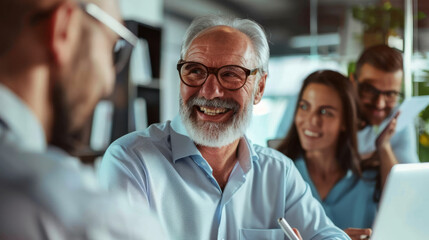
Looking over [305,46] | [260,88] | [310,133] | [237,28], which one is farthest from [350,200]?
[237,28]

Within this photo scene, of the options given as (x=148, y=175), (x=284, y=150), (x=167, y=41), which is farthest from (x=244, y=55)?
(x=167, y=41)

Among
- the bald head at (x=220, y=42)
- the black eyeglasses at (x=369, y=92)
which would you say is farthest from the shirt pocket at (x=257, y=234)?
the black eyeglasses at (x=369, y=92)

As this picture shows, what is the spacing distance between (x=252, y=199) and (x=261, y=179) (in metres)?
0.08

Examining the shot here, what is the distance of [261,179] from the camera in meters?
A: 1.77

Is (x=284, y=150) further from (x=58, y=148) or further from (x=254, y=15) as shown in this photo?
(x=58, y=148)

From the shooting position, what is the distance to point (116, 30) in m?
0.90

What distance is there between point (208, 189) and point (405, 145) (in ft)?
4.97

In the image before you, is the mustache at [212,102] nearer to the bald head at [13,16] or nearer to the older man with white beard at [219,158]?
the older man with white beard at [219,158]

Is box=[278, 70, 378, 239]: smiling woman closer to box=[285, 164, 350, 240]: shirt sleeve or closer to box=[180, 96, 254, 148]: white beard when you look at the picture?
box=[285, 164, 350, 240]: shirt sleeve

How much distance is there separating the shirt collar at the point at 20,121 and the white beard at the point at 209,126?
955 mm

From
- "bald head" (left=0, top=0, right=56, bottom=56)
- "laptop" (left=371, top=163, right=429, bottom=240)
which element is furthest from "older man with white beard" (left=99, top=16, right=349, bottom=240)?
"bald head" (left=0, top=0, right=56, bottom=56)

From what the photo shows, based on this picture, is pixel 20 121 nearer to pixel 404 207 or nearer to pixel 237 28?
pixel 404 207

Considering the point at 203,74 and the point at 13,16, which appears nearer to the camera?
the point at 13,16

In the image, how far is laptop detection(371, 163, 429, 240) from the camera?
131cm
